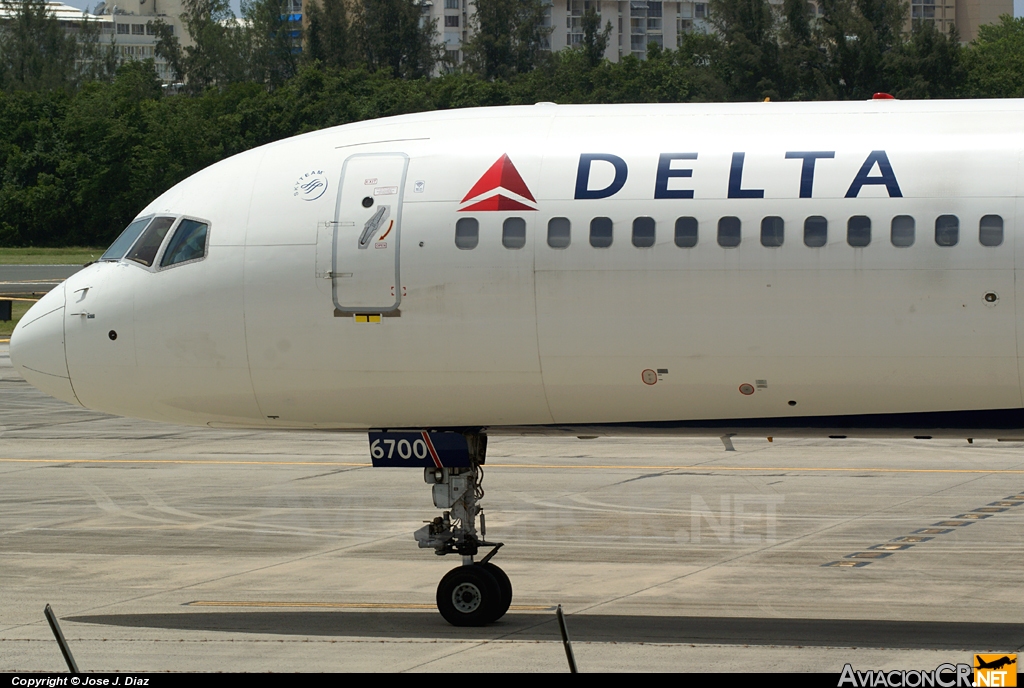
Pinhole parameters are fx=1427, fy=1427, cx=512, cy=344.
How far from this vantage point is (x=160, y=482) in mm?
24938

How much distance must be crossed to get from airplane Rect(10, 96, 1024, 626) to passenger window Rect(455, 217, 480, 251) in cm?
2

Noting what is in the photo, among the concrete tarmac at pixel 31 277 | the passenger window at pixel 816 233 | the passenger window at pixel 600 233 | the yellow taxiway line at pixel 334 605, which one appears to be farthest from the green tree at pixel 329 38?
the passenger window at pixel 816 233

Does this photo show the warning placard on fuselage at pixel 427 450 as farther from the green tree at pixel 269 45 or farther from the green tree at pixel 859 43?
the green tree at pixel 269 45

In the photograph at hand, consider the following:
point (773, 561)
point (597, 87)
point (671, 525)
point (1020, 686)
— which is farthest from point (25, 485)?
point (597, 87)

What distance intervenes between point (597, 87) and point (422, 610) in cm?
12179

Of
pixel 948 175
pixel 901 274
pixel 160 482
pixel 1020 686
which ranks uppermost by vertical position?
pixel 948 175

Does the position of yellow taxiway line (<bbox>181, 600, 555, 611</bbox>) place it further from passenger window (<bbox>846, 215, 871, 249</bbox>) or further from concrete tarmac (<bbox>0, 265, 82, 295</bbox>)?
concrete tarmac (<bbox>0, 265, 82, 295</bbox>)

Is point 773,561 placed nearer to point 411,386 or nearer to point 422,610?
point 422,610

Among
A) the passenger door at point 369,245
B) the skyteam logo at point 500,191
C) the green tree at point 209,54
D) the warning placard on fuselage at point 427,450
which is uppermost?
the green tree at point 209,54

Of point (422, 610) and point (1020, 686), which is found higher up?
point (1020, 686)

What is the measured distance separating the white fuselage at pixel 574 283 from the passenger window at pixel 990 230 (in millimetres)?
30

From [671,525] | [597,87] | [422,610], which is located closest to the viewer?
[422,610]

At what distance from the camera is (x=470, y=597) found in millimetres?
15016

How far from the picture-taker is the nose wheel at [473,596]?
14930 mm
